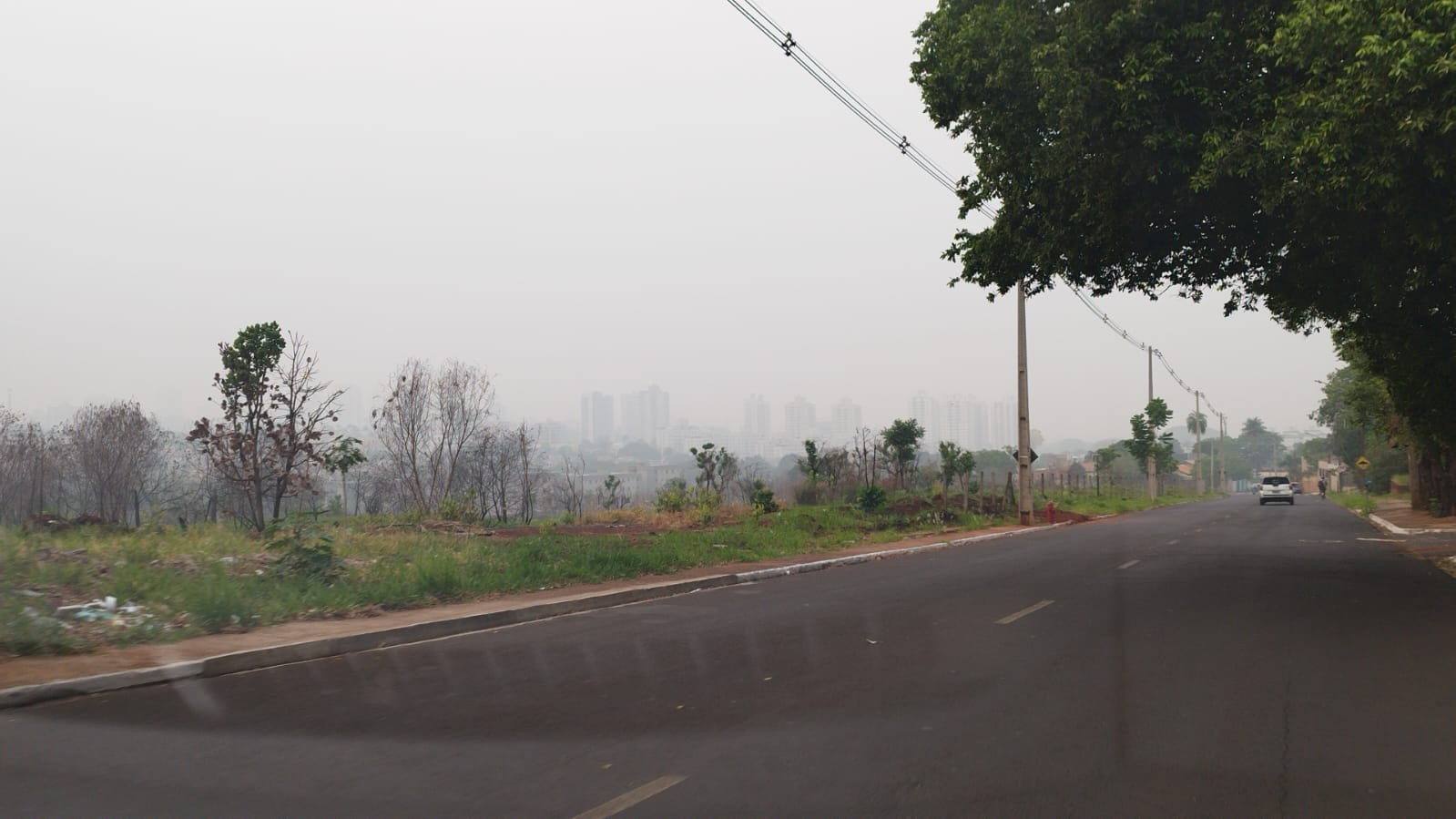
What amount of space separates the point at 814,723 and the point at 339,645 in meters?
5.31

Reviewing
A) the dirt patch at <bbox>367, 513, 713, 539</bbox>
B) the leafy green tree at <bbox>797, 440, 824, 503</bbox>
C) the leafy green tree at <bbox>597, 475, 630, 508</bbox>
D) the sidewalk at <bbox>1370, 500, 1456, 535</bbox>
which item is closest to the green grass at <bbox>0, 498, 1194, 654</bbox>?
the dirt patch at <bbox>367, 513, 713, 539</bbox>

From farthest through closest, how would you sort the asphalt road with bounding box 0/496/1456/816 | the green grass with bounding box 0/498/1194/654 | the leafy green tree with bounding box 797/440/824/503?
the leafy green tree with bounding box 797/440/824/503
the green grass with bounding box 0/498/1194/654
the asphalt road with bounding box 0/496/1456/816

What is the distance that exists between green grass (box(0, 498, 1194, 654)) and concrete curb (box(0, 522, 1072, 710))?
1.27 m

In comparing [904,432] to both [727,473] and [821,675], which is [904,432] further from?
[821,675]

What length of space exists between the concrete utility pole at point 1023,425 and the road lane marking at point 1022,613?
22323mm

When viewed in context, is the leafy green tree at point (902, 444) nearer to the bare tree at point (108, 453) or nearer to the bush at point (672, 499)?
Result: the bush at point (672, 499)

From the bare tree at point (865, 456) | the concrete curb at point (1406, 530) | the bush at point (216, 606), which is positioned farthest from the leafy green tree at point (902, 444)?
the bush at point (216, 606)

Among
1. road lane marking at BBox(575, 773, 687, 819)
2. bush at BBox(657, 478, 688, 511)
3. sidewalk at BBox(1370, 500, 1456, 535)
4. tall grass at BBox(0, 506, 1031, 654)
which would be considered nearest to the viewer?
road lane marking at BBox(575, 773, 687, 819)

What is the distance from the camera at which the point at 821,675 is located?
26.6 feet

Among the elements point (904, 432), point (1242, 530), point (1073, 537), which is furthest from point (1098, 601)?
point (904, 432)

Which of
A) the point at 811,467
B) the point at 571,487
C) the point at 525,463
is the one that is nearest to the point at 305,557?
the point at 525,463

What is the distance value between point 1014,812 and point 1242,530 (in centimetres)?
2734

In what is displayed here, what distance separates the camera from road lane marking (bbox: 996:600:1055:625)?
11.0m

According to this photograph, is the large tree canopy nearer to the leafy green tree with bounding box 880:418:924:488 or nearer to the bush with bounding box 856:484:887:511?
the bush with bounding box 856:484:887:511
